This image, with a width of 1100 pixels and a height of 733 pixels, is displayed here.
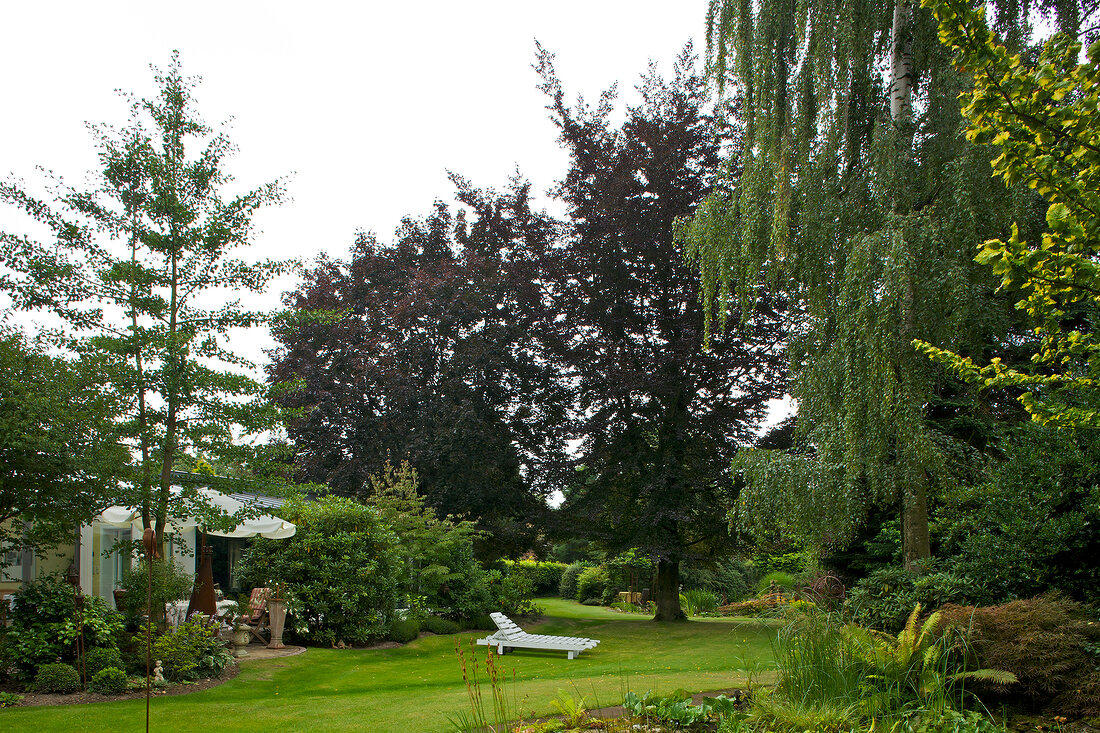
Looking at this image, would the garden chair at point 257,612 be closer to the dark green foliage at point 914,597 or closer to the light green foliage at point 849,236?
the light green foliage at point 849,236

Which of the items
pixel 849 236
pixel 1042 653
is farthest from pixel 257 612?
pixel 1042 653

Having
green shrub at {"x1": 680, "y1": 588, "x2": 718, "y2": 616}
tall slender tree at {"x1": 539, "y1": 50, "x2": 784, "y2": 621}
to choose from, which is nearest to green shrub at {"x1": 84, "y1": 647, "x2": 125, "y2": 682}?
tall slender tree at {"x1": 539, "y1": 50, "x2": 784, "y2": 621}

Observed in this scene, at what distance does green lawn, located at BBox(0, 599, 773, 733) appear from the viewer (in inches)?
257

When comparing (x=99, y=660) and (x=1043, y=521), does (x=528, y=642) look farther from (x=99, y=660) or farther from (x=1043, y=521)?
(x=1043, y=521)

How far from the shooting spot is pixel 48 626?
8312 millimetres

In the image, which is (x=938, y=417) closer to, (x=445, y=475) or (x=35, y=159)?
(x=445, y=475)

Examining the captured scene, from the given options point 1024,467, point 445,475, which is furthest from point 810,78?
point 445,475

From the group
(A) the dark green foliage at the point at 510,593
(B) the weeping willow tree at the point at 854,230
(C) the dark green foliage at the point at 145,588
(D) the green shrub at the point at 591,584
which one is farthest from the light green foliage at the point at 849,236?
(D) the green shrub at the point at 591,584

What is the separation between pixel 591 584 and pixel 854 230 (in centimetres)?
2102

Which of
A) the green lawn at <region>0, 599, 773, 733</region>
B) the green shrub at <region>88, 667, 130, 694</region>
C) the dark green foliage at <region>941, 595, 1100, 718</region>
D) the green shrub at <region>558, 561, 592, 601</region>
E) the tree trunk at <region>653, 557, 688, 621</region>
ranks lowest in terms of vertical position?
the green shrub at <region>558, 561, 592, 601</region>

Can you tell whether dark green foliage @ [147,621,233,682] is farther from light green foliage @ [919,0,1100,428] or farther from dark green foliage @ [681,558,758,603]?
dark green foliage @ [681,558,758,603]

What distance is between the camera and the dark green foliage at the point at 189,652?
8.54 meters

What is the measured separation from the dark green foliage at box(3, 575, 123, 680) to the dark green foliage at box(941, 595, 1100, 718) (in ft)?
30.3

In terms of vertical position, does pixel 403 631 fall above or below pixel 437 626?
above
